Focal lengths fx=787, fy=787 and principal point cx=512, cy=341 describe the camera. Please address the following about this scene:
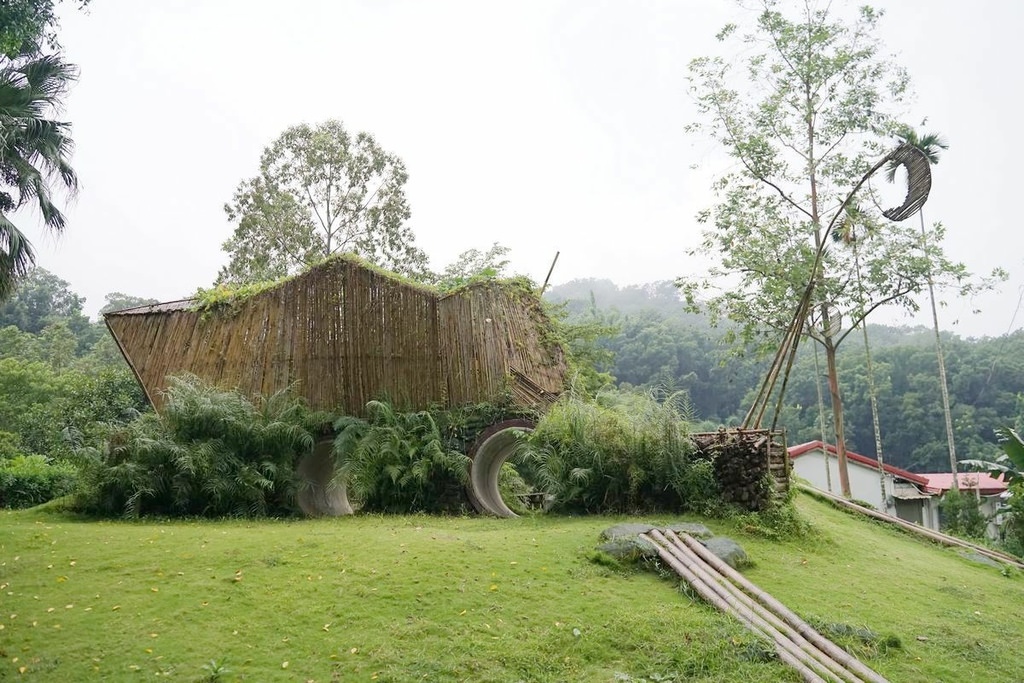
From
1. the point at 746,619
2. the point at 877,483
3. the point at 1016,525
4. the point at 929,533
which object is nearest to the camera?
the point at 746,619

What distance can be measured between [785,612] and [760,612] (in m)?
0.23

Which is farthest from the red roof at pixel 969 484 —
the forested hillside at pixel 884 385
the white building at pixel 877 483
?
the forested hillside at pixel 884 385

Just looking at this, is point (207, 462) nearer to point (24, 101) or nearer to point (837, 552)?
point (24, 101)

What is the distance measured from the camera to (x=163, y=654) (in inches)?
201

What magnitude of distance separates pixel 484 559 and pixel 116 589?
2985 mm

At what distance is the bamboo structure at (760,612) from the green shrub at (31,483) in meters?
8.52

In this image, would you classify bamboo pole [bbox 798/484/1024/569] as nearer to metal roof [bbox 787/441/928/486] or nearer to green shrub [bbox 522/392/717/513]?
green shrub [bbox 522/392/717/513]

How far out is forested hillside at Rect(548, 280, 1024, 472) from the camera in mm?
29094

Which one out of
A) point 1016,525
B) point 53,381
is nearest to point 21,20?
point 1016,525

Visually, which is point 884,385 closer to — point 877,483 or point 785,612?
point 877,483

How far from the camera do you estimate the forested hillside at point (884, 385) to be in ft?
95.5

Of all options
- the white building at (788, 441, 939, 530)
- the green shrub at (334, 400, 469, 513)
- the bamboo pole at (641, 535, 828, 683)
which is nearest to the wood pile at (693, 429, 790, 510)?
the bamboo pole at (641, 535, 828, 683)

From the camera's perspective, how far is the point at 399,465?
10.8 m

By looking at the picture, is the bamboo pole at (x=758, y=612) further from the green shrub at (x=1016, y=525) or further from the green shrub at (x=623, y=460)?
the green shrub at (x=1016, y=525)
